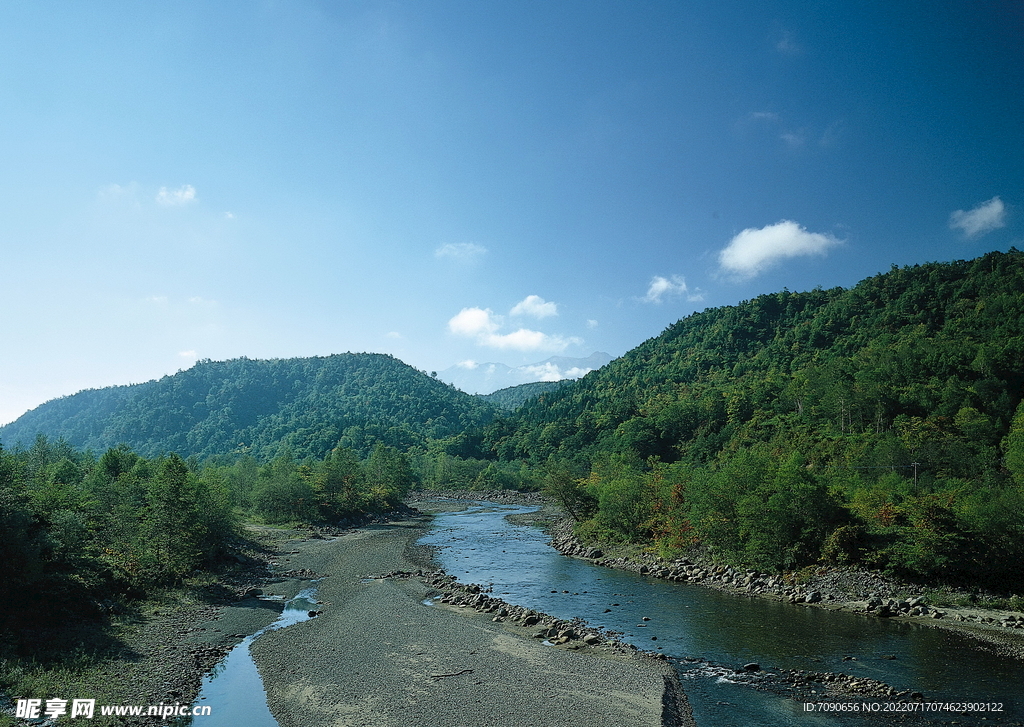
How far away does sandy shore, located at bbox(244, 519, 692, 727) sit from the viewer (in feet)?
64.3

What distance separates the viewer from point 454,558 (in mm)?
55750

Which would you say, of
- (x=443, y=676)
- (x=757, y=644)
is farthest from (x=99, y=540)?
(x=757, y=644)

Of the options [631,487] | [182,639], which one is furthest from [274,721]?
[631,487]

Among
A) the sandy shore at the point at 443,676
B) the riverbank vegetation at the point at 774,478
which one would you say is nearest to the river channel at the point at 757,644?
the sandy shore at the point at 443,676

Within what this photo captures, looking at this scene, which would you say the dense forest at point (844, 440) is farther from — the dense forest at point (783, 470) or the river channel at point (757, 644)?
the river channel at point (757, 644)

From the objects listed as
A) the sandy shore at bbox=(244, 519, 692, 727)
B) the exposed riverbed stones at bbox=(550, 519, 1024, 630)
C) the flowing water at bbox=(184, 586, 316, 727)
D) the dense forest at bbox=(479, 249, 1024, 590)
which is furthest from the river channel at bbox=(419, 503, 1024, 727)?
the flowing water at bbox=(184, 586, 316, 727)

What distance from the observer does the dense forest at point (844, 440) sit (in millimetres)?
36438

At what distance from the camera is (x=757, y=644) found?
2736 centimetres

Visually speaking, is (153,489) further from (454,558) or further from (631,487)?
(631,487)

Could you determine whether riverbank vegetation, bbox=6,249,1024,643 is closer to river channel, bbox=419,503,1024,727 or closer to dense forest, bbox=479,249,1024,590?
dense forest, bbox=479,249,1024,590

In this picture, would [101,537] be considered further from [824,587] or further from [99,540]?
[824,587]

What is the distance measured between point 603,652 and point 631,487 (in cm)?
3456

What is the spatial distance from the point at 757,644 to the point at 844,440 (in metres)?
58.2

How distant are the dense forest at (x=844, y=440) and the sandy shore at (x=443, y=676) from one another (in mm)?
22624
